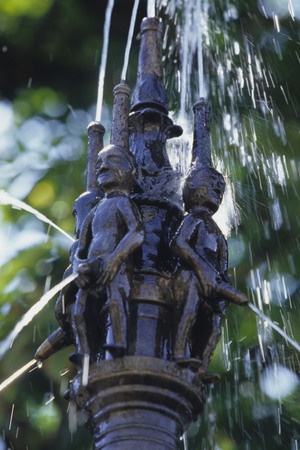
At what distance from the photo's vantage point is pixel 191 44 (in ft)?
31.7

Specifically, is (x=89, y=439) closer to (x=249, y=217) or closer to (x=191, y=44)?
(x=249, y=217)

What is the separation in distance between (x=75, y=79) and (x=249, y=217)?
2.31m

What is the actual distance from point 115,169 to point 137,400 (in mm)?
882

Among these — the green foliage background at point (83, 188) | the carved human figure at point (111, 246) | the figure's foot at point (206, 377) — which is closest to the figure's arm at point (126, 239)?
the carved human figure at point (111, 246)

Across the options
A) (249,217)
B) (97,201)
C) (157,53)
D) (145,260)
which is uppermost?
(249,217)

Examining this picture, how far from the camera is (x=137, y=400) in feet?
10.4

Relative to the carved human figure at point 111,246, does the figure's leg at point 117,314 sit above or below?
below

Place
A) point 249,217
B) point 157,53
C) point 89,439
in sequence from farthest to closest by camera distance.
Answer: point 249,217
point 89,439
point 157,53

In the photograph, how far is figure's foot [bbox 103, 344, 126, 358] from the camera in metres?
3.18

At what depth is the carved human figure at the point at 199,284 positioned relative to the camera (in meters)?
3.31

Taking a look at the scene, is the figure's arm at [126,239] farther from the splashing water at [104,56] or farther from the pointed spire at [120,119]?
the splashing water at [104,56]

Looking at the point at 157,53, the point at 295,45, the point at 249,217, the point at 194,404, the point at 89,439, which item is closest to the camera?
the point at 194,404

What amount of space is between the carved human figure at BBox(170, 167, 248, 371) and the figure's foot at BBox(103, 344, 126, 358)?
0.64 ft

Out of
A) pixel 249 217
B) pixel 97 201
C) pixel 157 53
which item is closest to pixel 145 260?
pixel 97 201
